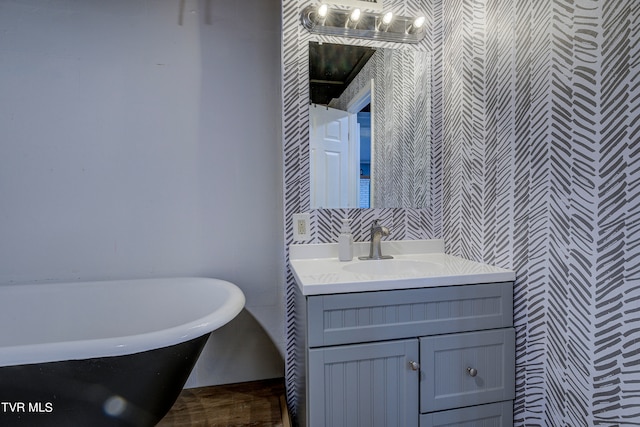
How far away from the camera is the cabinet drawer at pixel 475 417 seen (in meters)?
1.12

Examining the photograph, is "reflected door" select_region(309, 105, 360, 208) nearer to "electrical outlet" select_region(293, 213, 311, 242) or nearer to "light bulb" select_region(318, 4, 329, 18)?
"electrical outlet" select_region(293, 213, 311, 242)

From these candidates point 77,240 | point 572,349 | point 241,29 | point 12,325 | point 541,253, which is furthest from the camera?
point 241,29

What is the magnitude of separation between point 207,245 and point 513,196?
1.47 metres

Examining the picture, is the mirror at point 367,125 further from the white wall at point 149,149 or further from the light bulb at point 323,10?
the white wall at point 149,149

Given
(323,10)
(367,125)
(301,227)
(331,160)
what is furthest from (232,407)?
(323,10)

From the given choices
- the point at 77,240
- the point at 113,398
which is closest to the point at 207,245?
the point at 77,240

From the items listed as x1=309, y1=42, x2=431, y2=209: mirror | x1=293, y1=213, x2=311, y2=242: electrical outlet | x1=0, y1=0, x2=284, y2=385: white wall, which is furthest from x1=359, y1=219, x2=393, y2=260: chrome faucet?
x1=0, y1=0, x2=284, y2=385: white wall

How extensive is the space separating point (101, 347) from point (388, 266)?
113 cm

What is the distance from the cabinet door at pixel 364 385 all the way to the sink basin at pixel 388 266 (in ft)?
1.35

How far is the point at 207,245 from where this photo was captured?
5.63ft

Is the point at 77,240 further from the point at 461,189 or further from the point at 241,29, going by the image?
the point at 461,189

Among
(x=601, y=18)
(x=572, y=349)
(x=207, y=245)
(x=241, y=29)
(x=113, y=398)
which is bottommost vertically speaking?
(x=113, y=398)

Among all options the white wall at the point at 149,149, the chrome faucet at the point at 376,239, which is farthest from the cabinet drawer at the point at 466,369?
the white wall at the point at 149,149

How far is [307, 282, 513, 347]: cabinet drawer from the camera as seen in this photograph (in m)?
1.04
